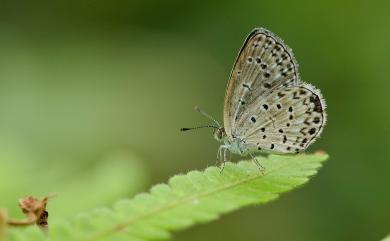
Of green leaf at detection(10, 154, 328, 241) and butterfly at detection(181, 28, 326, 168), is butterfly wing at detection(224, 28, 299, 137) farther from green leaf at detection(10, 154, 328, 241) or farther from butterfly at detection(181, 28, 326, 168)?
green leaf at detection(10, 154, 328, 241)

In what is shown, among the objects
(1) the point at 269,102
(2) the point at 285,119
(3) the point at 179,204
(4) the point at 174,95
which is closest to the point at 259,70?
(1) the point at 269,102

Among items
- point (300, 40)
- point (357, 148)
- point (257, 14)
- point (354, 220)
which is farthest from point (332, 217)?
point (257, 14)

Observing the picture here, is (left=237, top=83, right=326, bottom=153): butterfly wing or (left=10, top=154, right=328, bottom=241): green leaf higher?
(left=237, top=83, right=326, bottom=153): butterfly wing

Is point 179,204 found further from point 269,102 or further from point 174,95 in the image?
point 174,95

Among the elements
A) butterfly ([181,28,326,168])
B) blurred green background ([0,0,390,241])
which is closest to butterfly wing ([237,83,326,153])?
butterfly ([181,28,326,168])

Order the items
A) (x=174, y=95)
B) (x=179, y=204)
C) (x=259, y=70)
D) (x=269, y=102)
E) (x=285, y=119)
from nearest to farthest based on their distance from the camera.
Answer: (x=179, y=204), (x=259, y=70), (x=269, y=102), (x=285, y=119), (x=174, y=95)

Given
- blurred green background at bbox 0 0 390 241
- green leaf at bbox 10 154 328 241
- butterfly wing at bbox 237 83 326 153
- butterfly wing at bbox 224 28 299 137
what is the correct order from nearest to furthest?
green leaf at bbox 10 154 328 241, butterfly wing at bbox 224 28 299 137, butterfly wing at bbox 237 83 326 153, blurred green background at bbox 0 0 390 241
